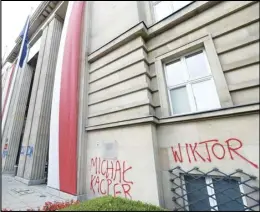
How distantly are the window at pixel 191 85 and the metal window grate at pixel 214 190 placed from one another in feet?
6.00

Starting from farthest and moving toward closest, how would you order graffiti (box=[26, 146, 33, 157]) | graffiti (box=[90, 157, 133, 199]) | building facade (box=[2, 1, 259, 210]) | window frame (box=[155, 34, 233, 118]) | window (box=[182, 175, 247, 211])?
1. graffiti (box=[26, 146, 33, 157])
2. graffiti (box=[90, 157, 133, 199])
3. window frame (box=[155, 34, 233, 118])
4. building facade (box=[2, 1, 259, 210])
5. window (box=[182, 175, 247, 211])

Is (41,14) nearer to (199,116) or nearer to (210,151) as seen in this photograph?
(199,116)

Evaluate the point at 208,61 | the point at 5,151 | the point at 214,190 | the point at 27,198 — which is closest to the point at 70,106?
the point at 27,198

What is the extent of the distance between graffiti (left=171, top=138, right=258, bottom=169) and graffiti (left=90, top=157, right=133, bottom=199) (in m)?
1.79

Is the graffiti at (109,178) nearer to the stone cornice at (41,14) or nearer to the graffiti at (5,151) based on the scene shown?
the graffiti at (5,151)

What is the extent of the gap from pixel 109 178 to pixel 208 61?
5255 millimetres

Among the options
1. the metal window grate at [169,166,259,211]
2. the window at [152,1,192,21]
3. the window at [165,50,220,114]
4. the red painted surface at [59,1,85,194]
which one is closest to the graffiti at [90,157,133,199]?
the red painted surface at [59,1,85,194]

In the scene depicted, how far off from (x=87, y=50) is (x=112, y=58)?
2.11 m

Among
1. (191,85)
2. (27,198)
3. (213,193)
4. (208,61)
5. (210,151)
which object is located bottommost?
(27,198)

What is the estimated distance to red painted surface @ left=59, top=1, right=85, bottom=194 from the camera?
6.75m

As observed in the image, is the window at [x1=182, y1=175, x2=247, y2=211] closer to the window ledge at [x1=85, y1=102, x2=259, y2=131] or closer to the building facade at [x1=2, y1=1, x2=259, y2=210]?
the building facade at [x1=2, y1=1, x2=259, y2=210]

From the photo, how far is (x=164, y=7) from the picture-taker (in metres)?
6.72

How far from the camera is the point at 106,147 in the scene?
20.6 feet

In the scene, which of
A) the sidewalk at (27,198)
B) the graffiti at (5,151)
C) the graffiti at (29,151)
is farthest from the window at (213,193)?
the graffiti at (5,151)
